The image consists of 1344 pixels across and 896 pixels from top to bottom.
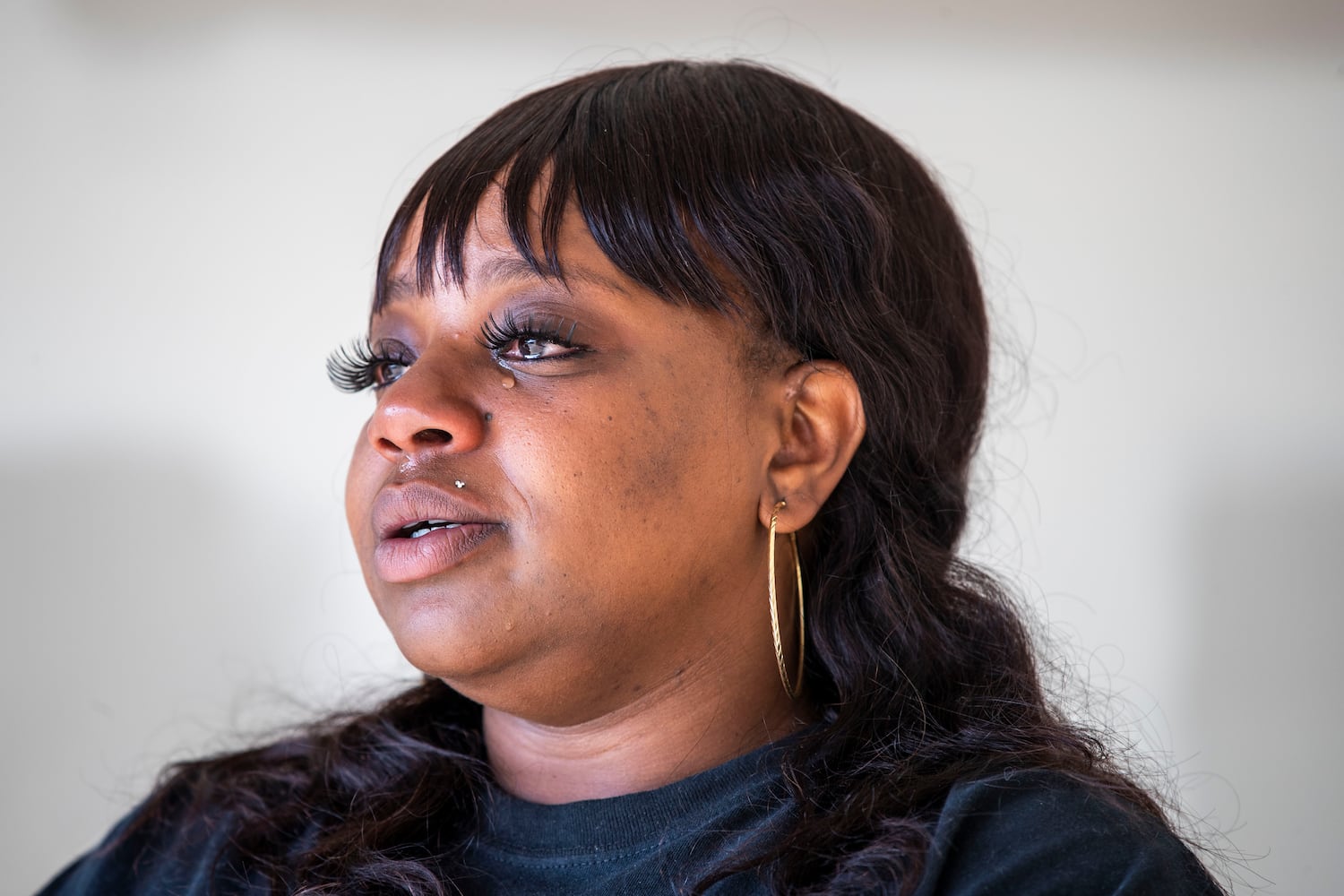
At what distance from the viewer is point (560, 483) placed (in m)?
1.01

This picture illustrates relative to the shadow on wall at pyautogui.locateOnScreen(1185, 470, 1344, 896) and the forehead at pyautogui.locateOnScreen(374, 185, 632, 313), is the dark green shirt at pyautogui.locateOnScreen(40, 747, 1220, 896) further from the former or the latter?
the shadow on wall at pyautogui.locateOnScreen(1185, 470, 1344, 896)

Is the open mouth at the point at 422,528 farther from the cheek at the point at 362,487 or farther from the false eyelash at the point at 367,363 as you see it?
the false eyelash at the point at 367,363

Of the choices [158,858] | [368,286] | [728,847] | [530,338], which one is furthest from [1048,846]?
[368,286]

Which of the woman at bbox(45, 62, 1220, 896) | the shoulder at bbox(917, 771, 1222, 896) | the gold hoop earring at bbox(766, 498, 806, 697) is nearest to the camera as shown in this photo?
the shoulder at bbox(917, 771, 1222, 896)

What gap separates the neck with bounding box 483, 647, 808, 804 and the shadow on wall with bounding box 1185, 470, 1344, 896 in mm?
954

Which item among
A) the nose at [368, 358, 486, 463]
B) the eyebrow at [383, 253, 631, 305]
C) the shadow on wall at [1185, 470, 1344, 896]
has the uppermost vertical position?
the eyebrow at [383, 253, 631, 305]

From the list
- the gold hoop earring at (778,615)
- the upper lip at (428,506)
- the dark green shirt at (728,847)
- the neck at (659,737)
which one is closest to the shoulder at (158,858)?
the dark green shirt at (728,847)

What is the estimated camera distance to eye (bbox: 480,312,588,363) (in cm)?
105

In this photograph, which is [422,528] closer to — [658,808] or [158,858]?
[658,808]

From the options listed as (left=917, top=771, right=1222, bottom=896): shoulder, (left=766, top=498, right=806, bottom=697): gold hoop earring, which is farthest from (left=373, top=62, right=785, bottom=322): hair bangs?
(left=917, top=771, right=1222, bottom=896): shoulder

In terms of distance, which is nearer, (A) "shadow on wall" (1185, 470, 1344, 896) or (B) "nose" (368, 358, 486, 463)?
(B) "nose" (368, 358, 486, 463)

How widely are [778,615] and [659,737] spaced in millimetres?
167

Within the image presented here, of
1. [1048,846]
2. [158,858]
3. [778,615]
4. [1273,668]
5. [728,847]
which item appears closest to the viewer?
[1048,846]

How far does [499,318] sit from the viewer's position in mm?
1067
